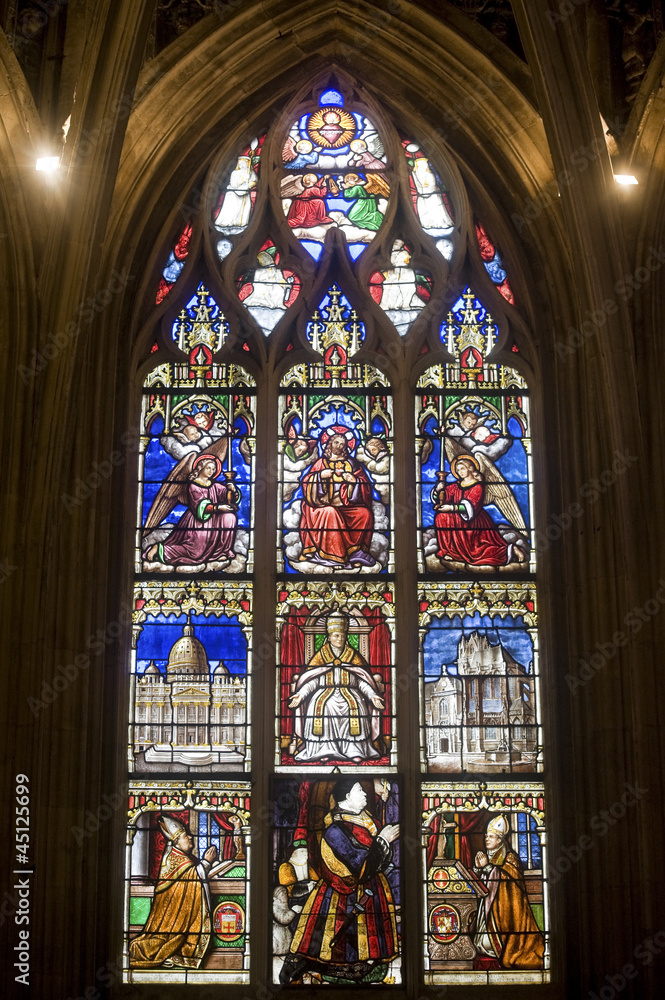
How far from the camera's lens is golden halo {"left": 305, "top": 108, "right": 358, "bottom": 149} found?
1100cm

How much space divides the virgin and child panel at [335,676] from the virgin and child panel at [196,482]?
1.79ft

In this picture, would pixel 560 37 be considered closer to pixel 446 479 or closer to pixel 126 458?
pixel 446 479

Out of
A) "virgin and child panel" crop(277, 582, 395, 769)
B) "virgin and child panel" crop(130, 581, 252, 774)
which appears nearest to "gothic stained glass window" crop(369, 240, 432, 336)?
"virgin and child panel" crop(277, 582, 395, 769)

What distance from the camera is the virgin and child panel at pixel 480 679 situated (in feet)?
31.2

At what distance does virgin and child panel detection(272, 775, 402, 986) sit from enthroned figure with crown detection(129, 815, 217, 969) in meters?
0.43

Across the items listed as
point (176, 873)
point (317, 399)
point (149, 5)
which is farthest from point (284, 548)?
point (149, 5)

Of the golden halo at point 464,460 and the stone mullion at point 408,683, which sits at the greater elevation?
the golden halo at point 464,460

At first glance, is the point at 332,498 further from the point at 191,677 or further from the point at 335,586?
the point at 191,677

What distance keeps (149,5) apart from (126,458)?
9.16 feet

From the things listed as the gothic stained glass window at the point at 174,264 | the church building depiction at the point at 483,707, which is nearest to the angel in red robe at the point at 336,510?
the church building depiction at the point at 483,707

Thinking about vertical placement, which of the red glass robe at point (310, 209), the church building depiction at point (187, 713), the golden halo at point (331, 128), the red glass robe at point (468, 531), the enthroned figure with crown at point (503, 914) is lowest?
the enthroned figure with crown at point (503, 914)

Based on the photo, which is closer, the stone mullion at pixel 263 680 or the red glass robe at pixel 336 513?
the stone mullion at pixel 263 680

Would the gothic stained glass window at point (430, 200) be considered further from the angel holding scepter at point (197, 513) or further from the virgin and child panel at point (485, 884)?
the virgin and child panel at point (485, 884)

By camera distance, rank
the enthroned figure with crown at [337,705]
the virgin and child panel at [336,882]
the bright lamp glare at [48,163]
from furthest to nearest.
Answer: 1. the bright lamp glare at [48,163]
2. the enthroned figure with crown at [337,705]
3. the virgin and child panel at [336,882]
